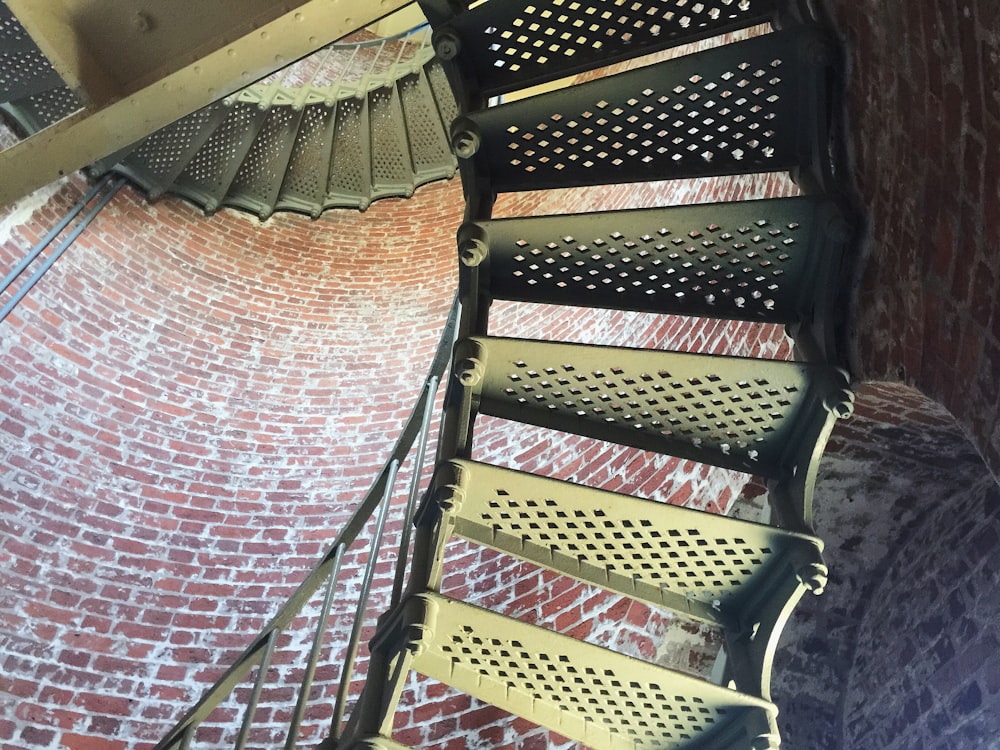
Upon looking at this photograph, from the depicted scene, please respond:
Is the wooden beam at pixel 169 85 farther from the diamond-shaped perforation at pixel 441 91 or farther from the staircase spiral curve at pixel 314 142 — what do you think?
the diamond-shaped perforation at pixel 441 91

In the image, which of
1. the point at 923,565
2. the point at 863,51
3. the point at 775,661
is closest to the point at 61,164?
the point at 863,51

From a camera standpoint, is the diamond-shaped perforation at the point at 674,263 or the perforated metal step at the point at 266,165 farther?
the perforated metal step at the point at 266,165

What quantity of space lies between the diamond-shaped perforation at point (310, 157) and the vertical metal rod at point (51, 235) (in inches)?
50.2

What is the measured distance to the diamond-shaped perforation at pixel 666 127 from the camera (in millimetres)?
2078

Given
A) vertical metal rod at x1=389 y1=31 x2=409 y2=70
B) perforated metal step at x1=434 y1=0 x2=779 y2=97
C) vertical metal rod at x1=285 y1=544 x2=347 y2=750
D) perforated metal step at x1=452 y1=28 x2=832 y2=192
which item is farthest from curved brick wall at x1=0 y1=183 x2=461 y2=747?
perforated metal step at x1=434 y1=0 x2=779 y2=97

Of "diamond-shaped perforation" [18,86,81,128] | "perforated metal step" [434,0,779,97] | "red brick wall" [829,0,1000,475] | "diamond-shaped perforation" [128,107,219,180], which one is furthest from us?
"diamond-shaped perforation" [128,107,219,180]

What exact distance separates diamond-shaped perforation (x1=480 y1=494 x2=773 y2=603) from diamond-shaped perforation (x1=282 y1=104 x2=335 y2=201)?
4.57m

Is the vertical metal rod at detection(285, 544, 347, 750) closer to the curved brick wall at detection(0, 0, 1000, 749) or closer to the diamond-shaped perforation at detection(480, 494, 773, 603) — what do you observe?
the diamond-shaped perforation at detection(480, 494, 773, 603)

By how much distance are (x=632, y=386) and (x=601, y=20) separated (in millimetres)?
986

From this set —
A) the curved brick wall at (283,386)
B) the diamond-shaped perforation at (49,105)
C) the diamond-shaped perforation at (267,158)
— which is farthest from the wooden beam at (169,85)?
the diamond-shaped perforation at (267,158)

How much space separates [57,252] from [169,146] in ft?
3.79

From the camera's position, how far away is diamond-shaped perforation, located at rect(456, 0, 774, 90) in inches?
85.7

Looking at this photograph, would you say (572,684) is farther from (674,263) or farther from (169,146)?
(169,146)

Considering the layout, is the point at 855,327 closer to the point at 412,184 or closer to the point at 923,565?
the point at 923,565
